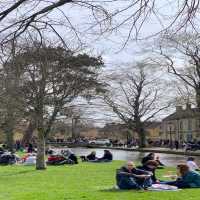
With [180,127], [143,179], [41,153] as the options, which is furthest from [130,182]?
[180,127]

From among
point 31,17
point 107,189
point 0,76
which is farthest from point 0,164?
point 31,17

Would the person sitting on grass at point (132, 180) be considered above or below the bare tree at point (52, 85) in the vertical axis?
below

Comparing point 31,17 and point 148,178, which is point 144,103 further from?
point 31,17

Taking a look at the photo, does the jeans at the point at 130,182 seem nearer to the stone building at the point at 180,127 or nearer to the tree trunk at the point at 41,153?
the tree trunk at the point at 41,153

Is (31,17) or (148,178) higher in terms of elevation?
(31,17)

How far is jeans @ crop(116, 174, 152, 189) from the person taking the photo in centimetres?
1533

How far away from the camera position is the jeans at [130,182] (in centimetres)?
1533

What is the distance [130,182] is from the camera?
50.3 feet

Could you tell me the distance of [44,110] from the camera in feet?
94.6

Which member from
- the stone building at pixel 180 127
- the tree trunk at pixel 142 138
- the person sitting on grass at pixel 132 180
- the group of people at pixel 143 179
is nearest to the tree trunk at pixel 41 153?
the group of people at pixel 143 179

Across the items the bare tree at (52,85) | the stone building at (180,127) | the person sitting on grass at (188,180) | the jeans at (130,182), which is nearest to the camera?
the jeans at (130,182)

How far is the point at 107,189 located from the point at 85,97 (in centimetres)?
1730

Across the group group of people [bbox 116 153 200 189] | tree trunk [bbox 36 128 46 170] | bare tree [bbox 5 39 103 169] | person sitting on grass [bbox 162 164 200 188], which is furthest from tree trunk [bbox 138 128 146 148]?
person sitting on grass [bbox 162 164 200 188]

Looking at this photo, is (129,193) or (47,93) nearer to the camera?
(129,193)
